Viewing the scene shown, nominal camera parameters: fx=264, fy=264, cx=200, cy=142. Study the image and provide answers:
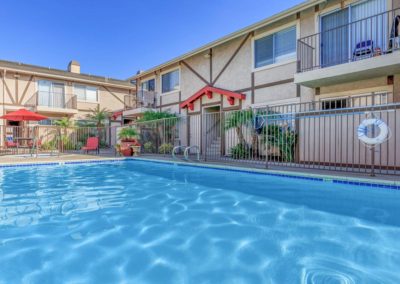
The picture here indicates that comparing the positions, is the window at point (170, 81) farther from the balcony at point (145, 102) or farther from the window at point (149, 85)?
the window at point (149, 85)

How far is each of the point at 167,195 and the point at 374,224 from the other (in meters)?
3.79

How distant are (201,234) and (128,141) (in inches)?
412

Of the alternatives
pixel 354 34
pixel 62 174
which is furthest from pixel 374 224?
pixel 62 174

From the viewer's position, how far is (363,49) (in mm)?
8383

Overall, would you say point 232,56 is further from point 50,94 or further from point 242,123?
point 50,94

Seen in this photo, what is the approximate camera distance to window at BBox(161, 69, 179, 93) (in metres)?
16.3

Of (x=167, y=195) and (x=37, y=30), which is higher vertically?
(x=37, y=30)

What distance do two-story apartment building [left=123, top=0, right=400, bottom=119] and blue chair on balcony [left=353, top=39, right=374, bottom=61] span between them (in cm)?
3

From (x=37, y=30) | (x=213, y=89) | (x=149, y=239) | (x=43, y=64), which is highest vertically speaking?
(x=37, y=30)

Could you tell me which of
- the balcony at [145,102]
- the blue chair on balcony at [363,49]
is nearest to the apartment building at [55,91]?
the balcony at [145,102]

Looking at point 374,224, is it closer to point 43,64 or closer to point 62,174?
point 62,174

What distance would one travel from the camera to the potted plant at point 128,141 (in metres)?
13.0

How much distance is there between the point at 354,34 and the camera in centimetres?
865

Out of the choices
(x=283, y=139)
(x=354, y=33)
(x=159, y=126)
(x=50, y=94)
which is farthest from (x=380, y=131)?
(x=50, y=94)
